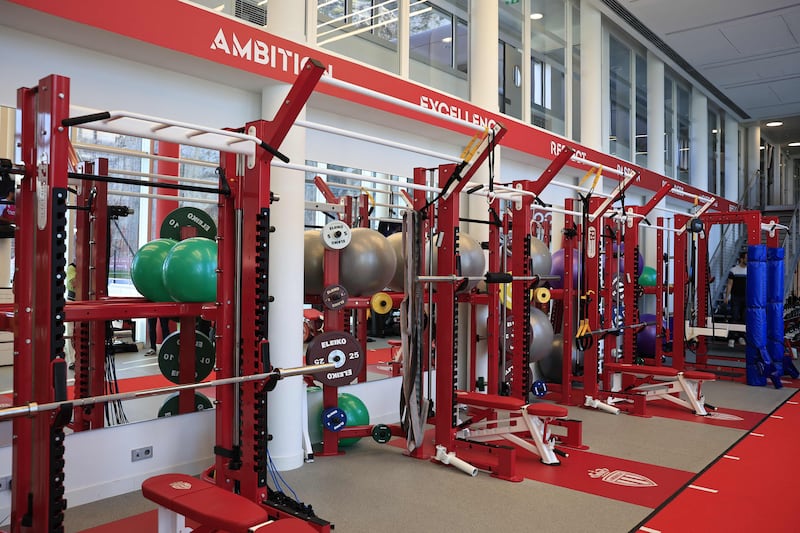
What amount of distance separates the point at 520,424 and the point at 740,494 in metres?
1.56

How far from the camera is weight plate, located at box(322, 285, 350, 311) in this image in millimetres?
4602

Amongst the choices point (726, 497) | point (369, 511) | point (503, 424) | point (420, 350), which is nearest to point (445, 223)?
point (420, 350)

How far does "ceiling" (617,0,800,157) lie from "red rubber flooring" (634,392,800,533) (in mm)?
6353

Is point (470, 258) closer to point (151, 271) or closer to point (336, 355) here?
point (336, 355)

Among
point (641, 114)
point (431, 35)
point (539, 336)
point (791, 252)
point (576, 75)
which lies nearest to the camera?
point (539, 336)

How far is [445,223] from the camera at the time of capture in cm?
479

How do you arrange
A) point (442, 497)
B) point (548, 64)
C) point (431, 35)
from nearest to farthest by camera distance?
point (442, 497) < point (431, 35) < point (548, 64)

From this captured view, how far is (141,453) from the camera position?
4.13 m

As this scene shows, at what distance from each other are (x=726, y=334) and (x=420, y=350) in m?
5.60

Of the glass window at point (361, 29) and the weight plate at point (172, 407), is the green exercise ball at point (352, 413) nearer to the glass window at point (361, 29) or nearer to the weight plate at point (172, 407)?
the weight plate at point (172, 407)

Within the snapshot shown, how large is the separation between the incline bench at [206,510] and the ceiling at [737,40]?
28.8 feet

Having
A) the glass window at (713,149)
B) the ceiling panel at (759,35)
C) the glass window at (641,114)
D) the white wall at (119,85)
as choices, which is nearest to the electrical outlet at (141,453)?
the white wall at (119,85)

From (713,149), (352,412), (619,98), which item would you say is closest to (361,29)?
(352,412)

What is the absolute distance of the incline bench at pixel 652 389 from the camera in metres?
6.55
